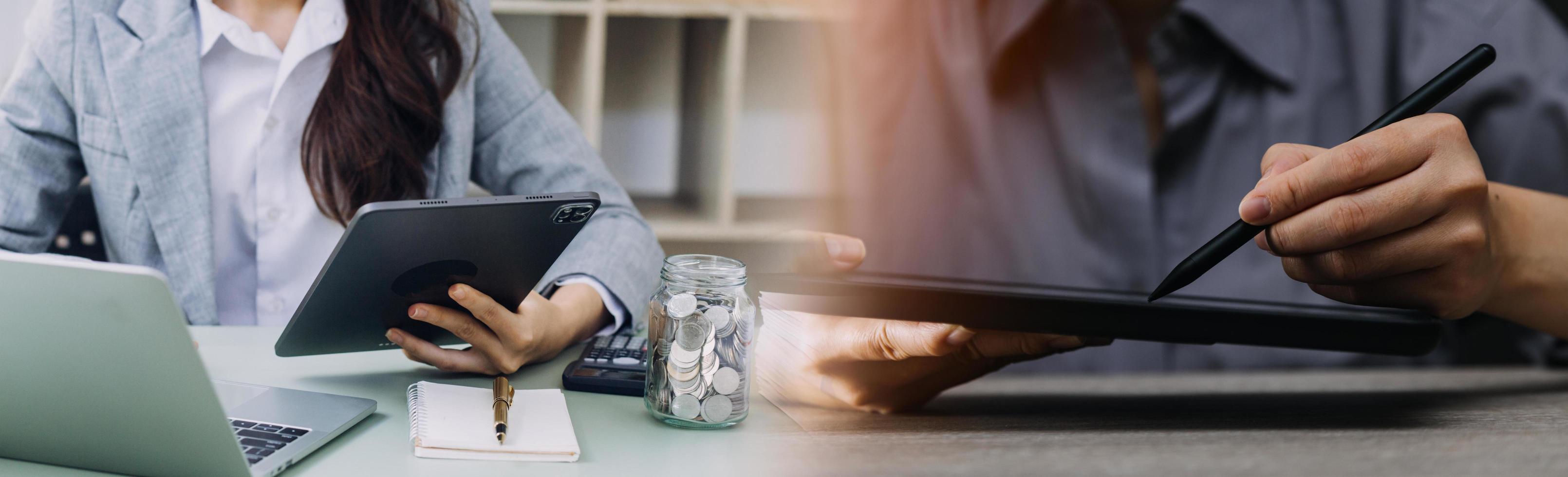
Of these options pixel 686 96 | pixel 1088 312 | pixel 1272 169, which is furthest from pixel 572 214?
pixel 686 96

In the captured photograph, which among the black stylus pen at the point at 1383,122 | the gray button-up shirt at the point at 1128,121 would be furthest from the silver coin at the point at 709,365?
the gray button-up shirt at the point at 1128,121

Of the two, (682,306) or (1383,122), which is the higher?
(1383,122)

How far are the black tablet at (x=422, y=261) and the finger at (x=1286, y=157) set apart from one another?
38 cm

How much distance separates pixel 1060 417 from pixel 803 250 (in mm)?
184

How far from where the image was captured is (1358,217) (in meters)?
0.47

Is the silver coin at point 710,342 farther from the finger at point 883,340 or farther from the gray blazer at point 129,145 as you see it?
the gray blazer at point 129,145

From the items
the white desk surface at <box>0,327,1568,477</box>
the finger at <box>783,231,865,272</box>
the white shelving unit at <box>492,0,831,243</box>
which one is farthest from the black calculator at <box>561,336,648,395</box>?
the white shelving unit at <box>492,0,831,243</box>

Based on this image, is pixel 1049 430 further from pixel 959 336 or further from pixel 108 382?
pixel 108 382

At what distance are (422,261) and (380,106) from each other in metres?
0.39

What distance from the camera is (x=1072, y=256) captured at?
899 mm

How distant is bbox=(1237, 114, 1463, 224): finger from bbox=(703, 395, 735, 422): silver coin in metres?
0.27

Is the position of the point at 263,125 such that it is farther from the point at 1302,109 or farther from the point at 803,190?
the point at 1302,109

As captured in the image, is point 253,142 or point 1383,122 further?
point 253,142

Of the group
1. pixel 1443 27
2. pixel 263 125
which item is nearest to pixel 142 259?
pixel 263 125
